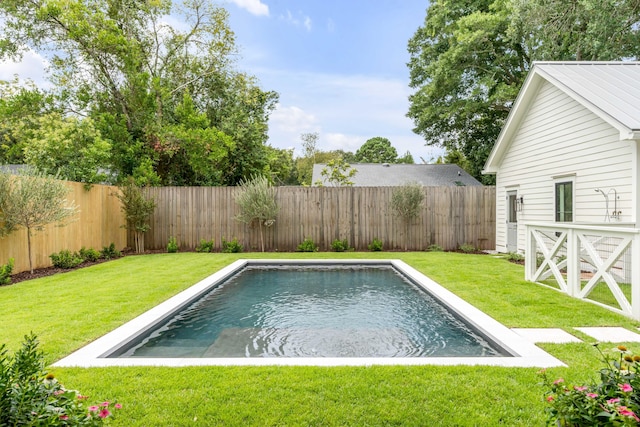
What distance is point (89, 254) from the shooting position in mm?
8922

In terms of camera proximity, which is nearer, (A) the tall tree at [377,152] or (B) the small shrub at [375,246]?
(B) the small shrub at [375,246]

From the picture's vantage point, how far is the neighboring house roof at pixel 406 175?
59.3ft

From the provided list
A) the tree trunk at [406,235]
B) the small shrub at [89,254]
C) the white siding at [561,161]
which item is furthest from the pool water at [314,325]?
the tree trunk at [406,235]

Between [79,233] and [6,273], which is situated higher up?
[79,233]

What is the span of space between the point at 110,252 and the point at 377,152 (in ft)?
119

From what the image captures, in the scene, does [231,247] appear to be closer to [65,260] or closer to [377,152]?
[65,260]

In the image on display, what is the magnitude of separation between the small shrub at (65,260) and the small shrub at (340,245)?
6.22 m

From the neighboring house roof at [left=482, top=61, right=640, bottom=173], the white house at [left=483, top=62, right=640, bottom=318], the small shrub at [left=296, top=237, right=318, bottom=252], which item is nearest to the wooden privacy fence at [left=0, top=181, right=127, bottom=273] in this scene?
the small shrub at [left=296, top=237, right=318, bottom=252]

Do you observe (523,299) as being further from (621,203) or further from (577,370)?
(621,203)

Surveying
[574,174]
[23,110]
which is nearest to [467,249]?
[574,174]

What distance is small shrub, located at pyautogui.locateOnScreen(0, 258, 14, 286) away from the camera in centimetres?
629

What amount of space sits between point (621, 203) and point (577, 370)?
4.75 meters

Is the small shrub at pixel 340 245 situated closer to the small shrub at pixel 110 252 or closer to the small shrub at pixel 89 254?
the small shrub at pixel 110 252

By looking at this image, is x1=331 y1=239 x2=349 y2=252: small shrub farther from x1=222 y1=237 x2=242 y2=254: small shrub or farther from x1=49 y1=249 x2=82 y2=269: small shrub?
x1=49 y1=249 x2=82 y2=269: small shrub
